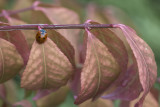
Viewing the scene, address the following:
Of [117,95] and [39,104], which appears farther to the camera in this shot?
[39,104]

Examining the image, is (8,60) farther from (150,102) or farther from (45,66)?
(150,102)

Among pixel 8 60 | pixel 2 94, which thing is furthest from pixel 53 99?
pixel 8 60

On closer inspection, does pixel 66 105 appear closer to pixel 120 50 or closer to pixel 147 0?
pixel 120 50

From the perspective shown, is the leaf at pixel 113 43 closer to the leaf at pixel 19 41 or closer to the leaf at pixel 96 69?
the leaf at pixel 96 69

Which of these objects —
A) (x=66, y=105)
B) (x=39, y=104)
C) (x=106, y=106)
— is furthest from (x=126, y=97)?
(x=66, y=105)

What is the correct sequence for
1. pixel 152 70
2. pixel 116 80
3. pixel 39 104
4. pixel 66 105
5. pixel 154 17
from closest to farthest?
pixel 152 70 < pixel 116 80 < pixel 39 104 < pixel 66 105 < pixel 154 17

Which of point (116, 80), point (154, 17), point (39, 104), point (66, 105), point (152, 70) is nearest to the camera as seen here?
point (152, 70)

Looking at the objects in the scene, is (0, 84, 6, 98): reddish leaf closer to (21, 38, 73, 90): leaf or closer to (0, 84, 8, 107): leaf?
(0, 84, 8, 107): leaf
